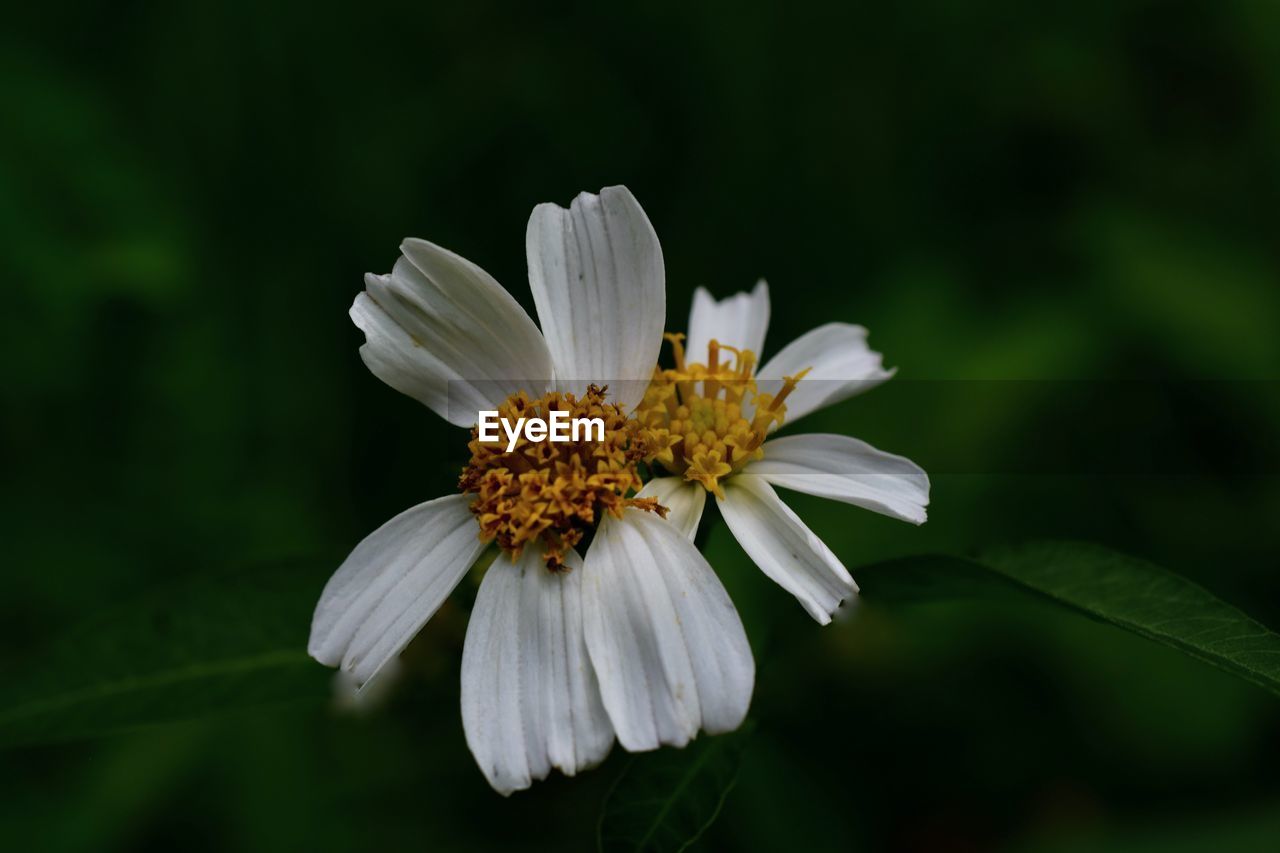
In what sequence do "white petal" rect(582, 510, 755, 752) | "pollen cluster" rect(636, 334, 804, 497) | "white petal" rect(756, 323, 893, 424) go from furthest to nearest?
"white petal" rect(756, 323, 893, 424)
"pollen cluster" rect(636, 334, 804, 497)
"white petal" rect(582, 510, 755, 752)

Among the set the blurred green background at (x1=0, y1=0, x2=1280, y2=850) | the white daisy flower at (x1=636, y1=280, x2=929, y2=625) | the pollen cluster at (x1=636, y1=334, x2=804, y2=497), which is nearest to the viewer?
the white daisy flower at (x1=636, y1=280, x2=929, y2=625)

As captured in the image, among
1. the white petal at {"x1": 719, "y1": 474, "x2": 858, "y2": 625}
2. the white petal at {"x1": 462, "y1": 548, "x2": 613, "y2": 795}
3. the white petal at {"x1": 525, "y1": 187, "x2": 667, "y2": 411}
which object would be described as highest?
the white petal at {"x1": 525, "y1": 187, "x2": 667, "y2": 411}

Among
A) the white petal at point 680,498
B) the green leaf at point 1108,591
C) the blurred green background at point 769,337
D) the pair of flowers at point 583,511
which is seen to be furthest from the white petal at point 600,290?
the blurred green background at point 769,337

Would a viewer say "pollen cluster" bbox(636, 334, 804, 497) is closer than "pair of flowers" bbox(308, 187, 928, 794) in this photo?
No

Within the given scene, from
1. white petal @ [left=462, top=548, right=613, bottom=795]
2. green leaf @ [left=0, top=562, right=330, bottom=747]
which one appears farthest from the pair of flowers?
green leaf @ [left=0, top=562, right=330, bottom=747]

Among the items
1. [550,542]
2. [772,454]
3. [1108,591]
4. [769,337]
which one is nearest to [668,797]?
[550,542]

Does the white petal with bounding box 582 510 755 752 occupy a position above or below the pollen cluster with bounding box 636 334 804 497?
below

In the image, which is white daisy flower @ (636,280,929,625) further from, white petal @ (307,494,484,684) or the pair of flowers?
white petal @ (307,494,484,684)
